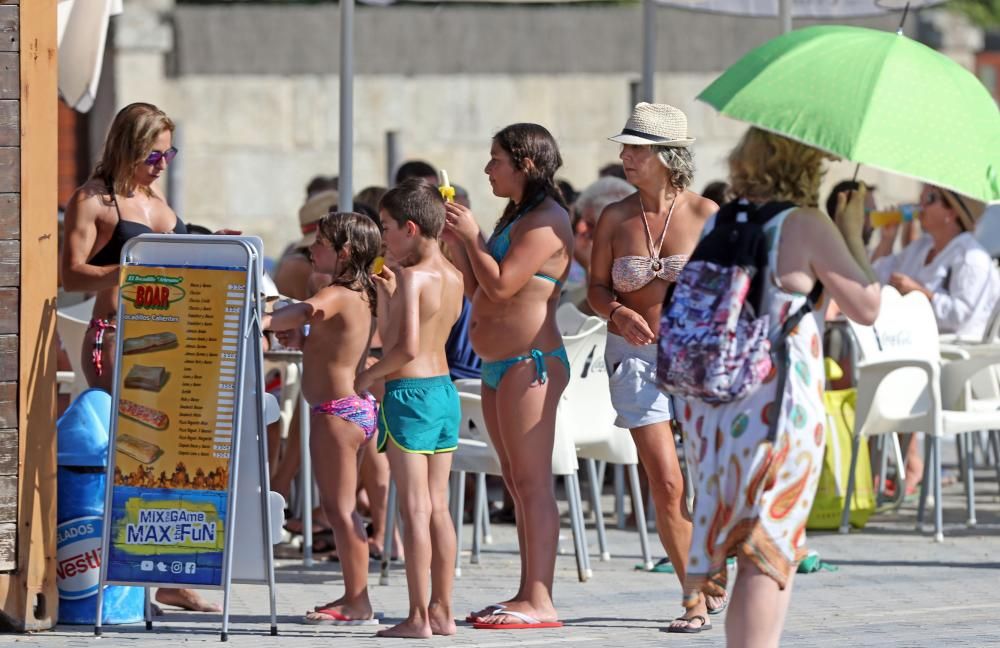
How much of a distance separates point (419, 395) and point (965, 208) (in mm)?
4975

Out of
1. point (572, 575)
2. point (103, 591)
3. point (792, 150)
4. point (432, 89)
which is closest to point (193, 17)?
point (432, 89)

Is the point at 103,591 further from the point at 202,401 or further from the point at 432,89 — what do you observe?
the point at 432,89

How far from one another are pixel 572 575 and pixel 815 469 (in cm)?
344

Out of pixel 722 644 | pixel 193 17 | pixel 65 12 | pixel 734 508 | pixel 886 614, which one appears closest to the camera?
pixel 734 508

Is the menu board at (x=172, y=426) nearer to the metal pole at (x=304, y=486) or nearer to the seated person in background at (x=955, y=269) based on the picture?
the metal pole at (x=304, y=486)

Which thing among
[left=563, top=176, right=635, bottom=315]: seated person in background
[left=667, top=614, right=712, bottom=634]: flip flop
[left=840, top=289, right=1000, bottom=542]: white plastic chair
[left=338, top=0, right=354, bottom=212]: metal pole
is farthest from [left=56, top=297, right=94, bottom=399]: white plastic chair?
[left=840, top=289, right=1000, bottom=542]: white plastic chair

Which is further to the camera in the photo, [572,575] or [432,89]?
[432,89]

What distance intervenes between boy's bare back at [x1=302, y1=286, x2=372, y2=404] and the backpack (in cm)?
227

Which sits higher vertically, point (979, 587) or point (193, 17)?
point (193, 17)

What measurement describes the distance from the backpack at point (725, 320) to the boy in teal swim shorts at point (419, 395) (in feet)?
6.00

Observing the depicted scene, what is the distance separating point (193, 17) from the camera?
16.8 meters

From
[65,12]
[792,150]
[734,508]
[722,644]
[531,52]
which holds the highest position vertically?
[531,52]

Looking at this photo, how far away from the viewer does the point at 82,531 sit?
6754 mm

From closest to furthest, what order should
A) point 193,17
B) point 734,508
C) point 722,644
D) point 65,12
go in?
point 734,508 < point 722,644 < point 65,12 < point 193,17
